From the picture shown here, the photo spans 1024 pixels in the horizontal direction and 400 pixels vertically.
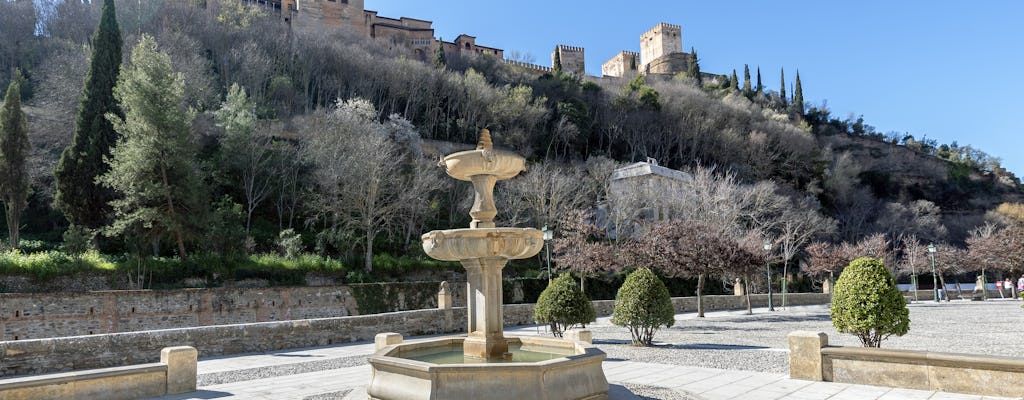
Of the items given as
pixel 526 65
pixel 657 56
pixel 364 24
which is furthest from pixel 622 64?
pixel 364 24

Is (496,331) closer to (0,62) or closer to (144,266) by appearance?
(144,266)

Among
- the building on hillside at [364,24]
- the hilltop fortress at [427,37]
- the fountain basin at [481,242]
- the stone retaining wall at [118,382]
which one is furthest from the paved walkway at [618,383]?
the building on hillside at [364,24]

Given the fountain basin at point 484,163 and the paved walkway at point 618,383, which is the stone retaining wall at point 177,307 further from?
the fountain basin at point 484,163

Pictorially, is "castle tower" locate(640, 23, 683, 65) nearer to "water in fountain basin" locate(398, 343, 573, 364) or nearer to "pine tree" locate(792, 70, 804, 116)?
"pine tree" locate(792, 70, 804, 116)

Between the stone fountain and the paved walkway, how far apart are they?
2.44ft

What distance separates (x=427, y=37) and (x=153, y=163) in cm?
5826

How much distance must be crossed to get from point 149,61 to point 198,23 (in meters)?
21.4

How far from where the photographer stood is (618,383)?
29.3 ft

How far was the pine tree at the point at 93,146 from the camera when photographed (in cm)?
2430

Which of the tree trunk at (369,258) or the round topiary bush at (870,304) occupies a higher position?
the tree trunk at (369,258)

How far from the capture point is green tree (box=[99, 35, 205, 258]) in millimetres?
23547

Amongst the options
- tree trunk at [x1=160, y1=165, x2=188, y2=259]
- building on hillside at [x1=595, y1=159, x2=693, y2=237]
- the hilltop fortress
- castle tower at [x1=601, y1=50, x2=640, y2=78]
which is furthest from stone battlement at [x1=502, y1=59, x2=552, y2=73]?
tree trunk at [x1=160, y1=165, x2=188, y2=259]

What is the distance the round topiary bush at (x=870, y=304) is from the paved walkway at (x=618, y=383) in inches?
70.3

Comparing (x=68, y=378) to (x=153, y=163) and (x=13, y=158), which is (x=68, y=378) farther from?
(x=13, y=158)
